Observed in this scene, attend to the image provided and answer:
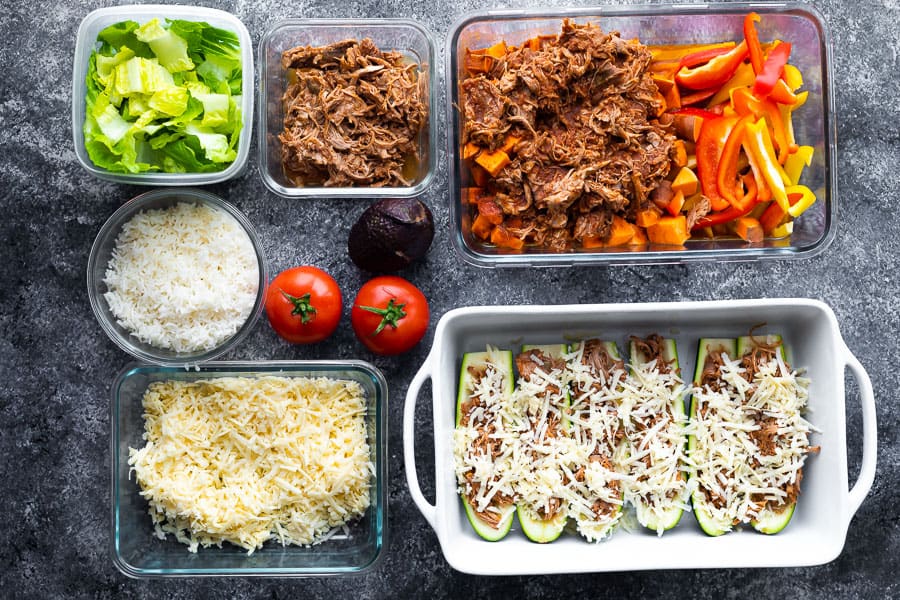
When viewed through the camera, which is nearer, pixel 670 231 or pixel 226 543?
pixel 670 231

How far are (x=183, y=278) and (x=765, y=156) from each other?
146 centimetres

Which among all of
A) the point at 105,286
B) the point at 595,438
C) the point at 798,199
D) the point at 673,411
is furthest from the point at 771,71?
the point at 105,286

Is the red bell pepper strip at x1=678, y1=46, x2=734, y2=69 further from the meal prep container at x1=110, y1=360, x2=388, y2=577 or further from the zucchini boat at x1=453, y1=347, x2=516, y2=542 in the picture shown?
the meal prep container at x1=110, y1=360, x2=388, y2=577

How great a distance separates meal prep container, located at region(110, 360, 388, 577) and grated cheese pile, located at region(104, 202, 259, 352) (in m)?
0.10

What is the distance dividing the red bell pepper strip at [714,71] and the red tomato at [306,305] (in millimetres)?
1040

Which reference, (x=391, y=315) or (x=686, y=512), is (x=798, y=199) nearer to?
(x=686, y=512)

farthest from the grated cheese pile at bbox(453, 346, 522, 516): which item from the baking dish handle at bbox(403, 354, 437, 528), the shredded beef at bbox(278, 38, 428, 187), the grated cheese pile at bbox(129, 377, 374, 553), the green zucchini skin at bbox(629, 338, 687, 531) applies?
the shredded beef at bbox(278, 38, 428, 187)

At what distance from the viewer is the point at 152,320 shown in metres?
1.90

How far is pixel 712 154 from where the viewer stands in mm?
1847

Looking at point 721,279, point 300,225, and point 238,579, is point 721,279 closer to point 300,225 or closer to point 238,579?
point 300,225

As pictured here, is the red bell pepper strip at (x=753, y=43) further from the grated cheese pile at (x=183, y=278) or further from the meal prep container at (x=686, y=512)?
the grated cheese pile at (x=183, y=278)

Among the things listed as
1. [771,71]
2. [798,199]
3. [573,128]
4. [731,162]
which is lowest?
[798,199]

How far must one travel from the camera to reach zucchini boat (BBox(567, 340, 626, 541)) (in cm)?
188

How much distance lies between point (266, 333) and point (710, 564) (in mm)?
1299
